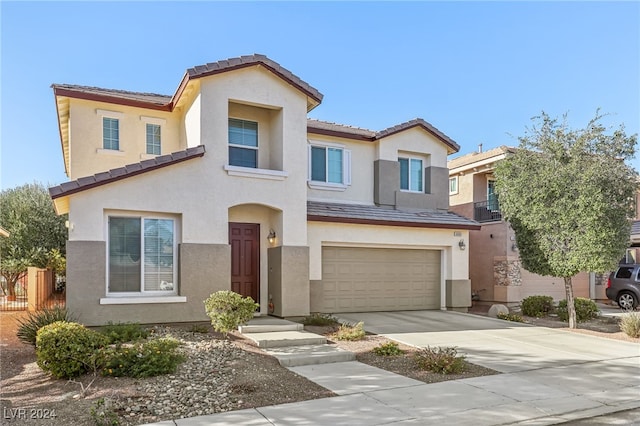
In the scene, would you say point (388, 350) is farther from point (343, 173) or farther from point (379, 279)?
point (343, 173)

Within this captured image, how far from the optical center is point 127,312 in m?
10.8

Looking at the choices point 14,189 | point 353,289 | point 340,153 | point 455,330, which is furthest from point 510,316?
point 14,189

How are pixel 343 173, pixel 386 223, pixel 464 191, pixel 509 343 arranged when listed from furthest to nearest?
pixel 464 191, pixel 343 173, pixel 386 223, pixel 509 343

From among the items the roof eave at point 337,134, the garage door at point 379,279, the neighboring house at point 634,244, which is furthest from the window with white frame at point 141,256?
the neighboring house at point 634,244

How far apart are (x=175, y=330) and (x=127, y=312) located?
1253 mm

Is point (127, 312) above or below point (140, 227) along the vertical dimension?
below

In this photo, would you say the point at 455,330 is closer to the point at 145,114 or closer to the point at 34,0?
the point at 145,114

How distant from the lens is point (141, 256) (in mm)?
11328

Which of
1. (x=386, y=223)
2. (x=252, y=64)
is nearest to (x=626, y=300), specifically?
(x=386, y=223)

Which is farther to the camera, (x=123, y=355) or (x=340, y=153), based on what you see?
(x=340, y=153)

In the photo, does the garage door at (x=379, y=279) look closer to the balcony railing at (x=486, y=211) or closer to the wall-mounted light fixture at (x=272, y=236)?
the wall-mounted light fixture at (x=272, y=236)

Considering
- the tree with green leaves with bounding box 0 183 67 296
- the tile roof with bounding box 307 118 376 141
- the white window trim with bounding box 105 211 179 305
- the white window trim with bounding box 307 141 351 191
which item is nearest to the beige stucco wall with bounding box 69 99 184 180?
the white window trim with bounding box 105 211 179 305

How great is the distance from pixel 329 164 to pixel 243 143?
3.65 metres

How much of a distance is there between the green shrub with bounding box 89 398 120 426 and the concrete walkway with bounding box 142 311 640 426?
1.91ft
